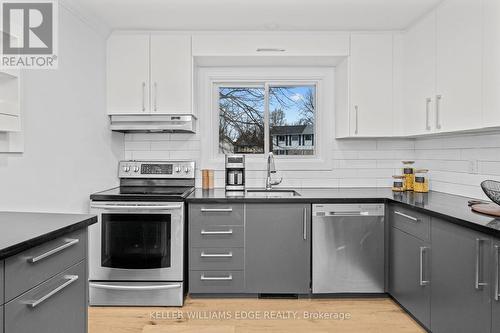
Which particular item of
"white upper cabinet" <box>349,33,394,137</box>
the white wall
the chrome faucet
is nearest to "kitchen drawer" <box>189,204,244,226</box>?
the chrome faucet

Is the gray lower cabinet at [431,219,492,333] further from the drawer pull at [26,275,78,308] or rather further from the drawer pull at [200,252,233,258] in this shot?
the drawer pull at [26,275,78,308]

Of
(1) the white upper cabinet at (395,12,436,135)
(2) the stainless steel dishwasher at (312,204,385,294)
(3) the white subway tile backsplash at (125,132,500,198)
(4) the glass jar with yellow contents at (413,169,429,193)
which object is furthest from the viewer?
(3) the white subway tile backsplash at (125,132,500,198)

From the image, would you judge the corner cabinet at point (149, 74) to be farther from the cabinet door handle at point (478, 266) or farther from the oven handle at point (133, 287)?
the cabinet door handle at point (478, 266)

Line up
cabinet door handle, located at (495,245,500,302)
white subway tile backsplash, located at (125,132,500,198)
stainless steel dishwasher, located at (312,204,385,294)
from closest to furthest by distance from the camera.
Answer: cabinet door handle, located at (495,245,500,302) → stainless steel dishwasher, located at (312,204,385,294) → white subway tile backsplash, located at (125,132,500,198)

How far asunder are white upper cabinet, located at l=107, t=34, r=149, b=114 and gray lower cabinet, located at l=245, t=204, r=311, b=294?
1371 mm

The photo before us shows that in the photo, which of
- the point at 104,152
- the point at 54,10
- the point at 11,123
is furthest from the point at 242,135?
the point at 11,123

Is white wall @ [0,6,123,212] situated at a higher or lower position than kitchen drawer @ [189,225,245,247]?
higher

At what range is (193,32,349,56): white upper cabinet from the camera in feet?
10.8

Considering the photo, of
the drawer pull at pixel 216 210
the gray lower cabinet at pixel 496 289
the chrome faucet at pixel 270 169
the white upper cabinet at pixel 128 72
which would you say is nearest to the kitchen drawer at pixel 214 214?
the drawer pull at pixel 216 210

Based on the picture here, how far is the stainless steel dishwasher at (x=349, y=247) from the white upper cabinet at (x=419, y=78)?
2.47 ft

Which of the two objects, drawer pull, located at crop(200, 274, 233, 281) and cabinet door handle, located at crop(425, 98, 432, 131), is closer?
cabinet door handle, located at crop(425, 98, 432, 131)

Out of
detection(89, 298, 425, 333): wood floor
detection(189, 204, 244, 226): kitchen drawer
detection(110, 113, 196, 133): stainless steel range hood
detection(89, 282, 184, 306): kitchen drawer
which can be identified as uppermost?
detection(110, 113, 196, 133): stainless steel range hood

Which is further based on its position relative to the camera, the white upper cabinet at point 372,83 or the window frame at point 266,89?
the window frame at point 266,89

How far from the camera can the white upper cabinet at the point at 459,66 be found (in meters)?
2.23
